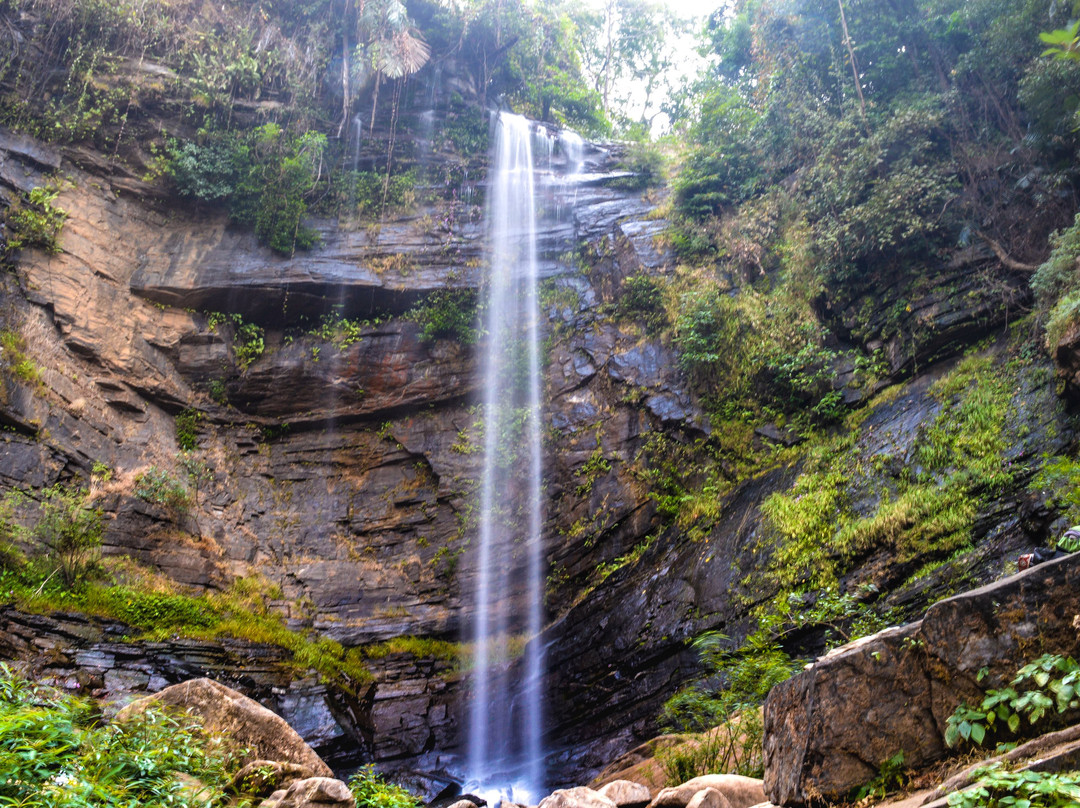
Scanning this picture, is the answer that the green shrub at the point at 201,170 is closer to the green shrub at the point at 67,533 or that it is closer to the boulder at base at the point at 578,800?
the green shrub at the point at 67,533

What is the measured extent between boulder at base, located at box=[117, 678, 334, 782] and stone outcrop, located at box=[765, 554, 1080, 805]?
364 cm

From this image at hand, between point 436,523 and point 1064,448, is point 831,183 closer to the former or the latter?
point 1064,448

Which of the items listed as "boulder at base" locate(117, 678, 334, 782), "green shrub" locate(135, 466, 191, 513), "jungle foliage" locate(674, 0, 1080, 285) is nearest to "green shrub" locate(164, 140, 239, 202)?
"green shrub" locate(135, 466, 191, 513)

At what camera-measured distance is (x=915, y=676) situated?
11.4 ft

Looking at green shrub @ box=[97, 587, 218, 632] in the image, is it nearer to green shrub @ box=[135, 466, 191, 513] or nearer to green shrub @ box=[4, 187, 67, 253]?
green shrub @ box=[135, 466, 191, 513]

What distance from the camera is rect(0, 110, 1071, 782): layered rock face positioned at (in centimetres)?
901

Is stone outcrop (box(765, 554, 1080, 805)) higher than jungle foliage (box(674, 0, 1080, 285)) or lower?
lower

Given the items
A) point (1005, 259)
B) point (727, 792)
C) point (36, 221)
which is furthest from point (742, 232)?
point (36, 221)

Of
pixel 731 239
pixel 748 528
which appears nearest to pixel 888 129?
pixel 731 239

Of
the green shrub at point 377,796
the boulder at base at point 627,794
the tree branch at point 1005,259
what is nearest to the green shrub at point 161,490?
the green shrub at point 377,796

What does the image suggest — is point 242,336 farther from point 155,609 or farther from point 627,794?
point 627,794

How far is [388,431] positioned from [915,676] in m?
12.0

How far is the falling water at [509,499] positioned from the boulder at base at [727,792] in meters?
4.77

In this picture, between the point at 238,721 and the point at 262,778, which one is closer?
the point at 262,778
